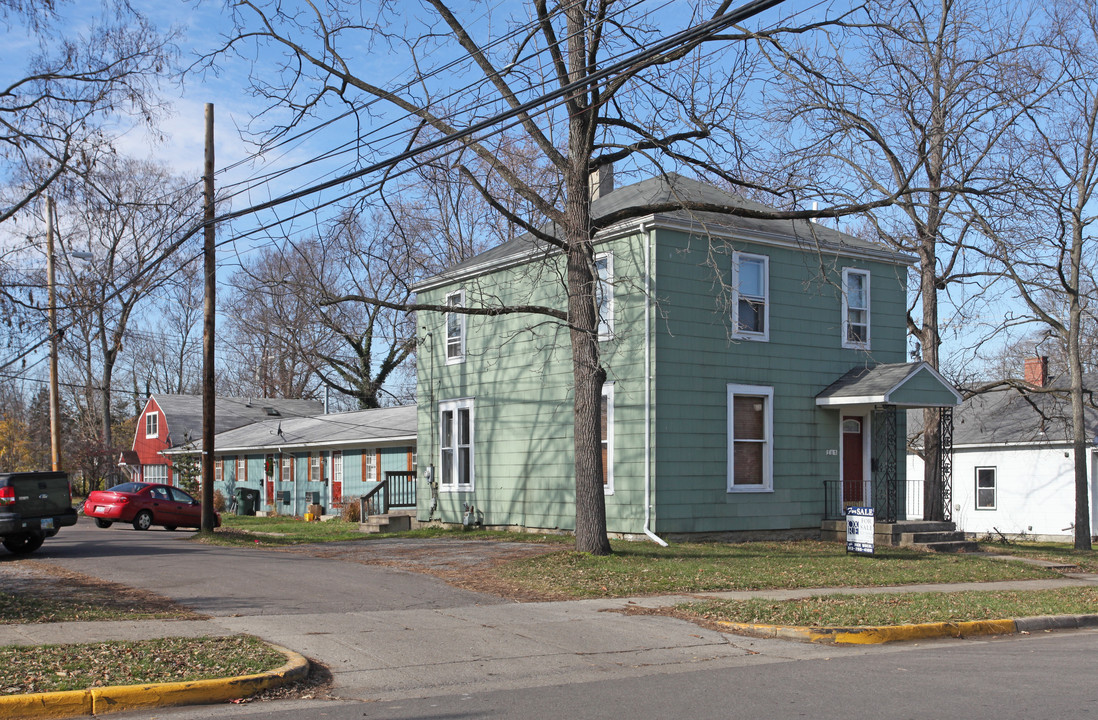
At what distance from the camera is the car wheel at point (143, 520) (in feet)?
91.6

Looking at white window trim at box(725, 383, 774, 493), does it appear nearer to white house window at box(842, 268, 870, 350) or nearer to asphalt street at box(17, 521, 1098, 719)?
white house window at box(842, 268, 870, 350)

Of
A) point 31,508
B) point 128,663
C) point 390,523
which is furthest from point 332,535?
point 128,663

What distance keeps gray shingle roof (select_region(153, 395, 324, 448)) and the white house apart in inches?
1247

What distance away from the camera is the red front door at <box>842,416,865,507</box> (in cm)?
2192

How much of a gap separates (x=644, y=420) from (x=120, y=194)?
10189 mm

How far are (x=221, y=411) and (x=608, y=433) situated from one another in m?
36.1

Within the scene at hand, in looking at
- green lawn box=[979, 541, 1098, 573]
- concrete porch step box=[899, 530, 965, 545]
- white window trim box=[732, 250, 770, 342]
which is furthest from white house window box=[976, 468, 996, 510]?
white window trim box=[732, 250, 770, 342]

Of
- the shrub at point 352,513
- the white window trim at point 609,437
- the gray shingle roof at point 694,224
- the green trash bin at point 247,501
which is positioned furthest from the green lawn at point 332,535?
the green trash bin at point 247,501

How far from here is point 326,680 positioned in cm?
836

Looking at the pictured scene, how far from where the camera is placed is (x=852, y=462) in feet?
72.5

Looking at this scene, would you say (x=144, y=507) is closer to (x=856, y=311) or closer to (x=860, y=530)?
(x=860, y=530)

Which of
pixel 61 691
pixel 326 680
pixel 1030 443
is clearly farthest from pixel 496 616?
pixel 1030 443

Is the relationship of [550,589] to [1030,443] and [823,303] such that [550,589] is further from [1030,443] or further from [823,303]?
[1030,443]

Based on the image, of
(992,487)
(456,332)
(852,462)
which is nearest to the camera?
(852,462)
